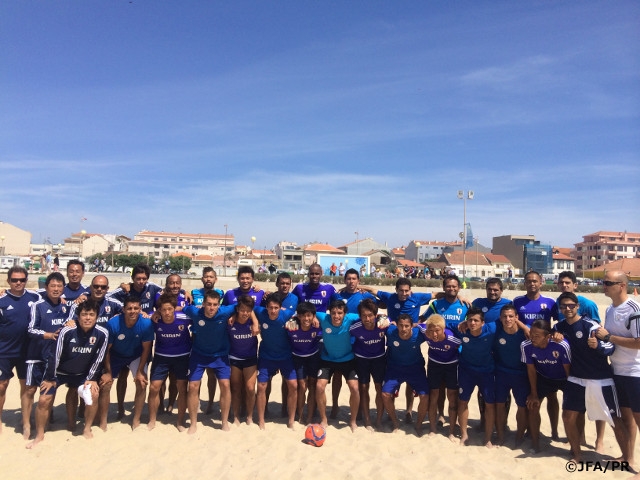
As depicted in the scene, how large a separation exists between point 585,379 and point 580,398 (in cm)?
23

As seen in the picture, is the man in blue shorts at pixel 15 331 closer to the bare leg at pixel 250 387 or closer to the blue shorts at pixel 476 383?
the bare leg at pixel 250 387

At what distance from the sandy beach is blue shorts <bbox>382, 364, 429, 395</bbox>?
1.88ft

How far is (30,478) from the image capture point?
4520mm

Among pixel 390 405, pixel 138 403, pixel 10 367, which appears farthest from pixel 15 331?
pixel 390 405

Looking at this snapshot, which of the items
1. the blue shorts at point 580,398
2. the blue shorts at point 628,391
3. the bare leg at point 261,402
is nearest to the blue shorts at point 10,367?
the bare leg at point 261,402

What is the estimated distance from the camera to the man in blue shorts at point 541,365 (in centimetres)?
516

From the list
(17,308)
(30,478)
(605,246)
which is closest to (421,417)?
(30,478)

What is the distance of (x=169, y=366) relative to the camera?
5.93 m

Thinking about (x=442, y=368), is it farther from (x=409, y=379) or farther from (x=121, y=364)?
(x=121, y=364)

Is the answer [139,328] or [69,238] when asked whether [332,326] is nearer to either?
[139,328]

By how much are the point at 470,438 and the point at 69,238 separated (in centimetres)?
11776

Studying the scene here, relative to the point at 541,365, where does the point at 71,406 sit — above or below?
below

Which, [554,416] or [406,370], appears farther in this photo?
[406,370]

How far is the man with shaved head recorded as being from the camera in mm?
4729
